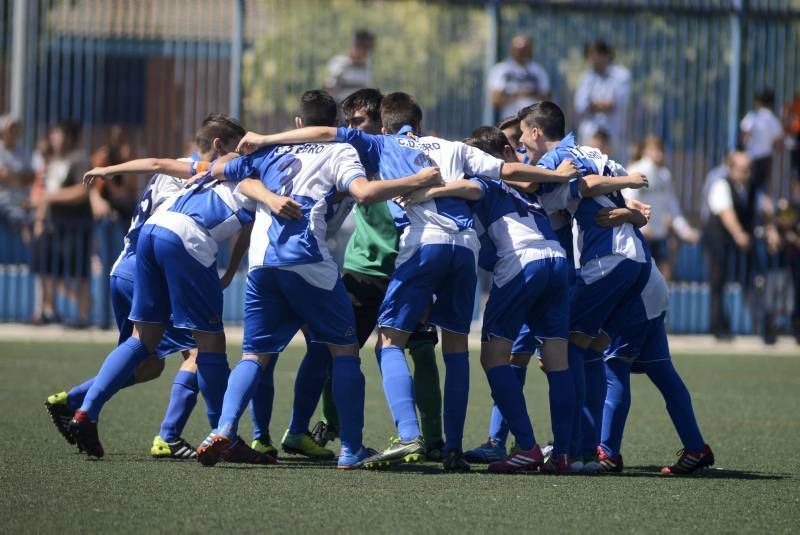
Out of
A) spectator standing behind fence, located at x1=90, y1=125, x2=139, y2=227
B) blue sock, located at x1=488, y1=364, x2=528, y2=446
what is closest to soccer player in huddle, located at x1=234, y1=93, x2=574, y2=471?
blue sock, located at x1=488, y1=364, x2=528, y2=446

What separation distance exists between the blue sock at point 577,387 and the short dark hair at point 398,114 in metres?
1.52

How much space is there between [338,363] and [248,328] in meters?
0.51

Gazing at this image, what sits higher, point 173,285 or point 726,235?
point 726,235

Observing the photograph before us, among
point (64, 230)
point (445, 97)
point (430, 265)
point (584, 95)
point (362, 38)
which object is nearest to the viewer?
point (430, 265)

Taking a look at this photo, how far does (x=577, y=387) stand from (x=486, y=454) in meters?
0.70

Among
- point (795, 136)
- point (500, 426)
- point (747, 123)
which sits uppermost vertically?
point (747, 123)

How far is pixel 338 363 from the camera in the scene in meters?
7.20

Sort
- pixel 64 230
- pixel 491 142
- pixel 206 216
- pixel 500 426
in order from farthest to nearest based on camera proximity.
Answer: pixel 64 230, pixel 500 426, pixel 491 142, pixel 206 216

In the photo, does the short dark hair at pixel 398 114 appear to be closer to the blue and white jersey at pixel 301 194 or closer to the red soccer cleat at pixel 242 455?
the blue and white jersey at pixel 301 194

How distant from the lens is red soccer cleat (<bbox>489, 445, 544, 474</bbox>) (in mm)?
7184

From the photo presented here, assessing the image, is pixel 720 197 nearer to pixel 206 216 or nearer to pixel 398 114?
pixel 398 114

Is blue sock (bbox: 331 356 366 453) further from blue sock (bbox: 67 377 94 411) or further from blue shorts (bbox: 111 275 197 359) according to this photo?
blue sock (bbox: 67 377 94 411)

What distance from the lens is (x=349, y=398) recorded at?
7.14 m

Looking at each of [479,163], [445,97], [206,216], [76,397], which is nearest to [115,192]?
[445,97]
